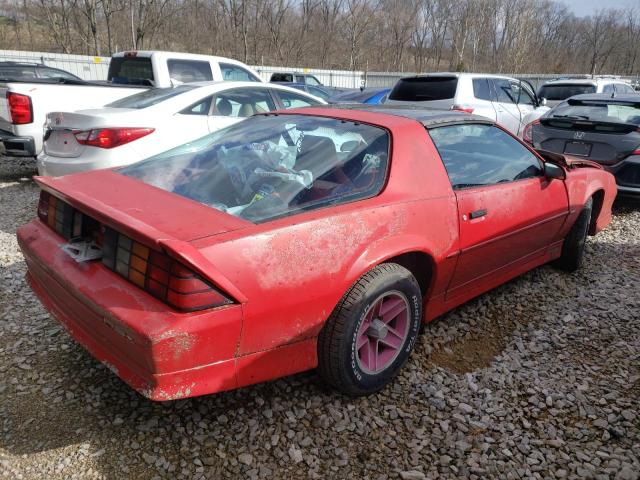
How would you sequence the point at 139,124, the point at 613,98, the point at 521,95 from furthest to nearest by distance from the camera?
the point at 521,95 → the point at 613,98 → the point at 139,124

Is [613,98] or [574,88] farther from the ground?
[574,88]

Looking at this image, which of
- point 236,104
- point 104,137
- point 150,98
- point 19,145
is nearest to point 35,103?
point 19,145

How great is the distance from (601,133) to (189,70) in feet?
20.9

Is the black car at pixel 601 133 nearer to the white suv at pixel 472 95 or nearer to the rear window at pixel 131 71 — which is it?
the white suv at pixel 472 95

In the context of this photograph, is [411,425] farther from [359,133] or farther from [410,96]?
[410,96]

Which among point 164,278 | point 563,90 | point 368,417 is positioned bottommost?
point 368,417

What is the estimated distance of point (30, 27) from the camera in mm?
36188

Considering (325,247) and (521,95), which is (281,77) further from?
(325,247)


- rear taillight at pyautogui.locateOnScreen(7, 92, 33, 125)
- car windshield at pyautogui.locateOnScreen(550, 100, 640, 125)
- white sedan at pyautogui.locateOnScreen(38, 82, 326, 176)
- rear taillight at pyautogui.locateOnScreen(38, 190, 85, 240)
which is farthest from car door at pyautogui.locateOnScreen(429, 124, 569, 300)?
rear taillight at pyautogui.locateOnScreen(7, 92, 33, 125)

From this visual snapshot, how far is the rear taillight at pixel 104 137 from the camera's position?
464cm

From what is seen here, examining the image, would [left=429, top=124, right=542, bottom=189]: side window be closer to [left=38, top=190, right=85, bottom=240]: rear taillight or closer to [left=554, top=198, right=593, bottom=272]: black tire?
[left=554, top=198, right=593, bottom=272]: black tire

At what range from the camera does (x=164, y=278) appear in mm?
1814

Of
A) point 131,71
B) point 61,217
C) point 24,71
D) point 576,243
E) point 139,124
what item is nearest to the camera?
point 61,217

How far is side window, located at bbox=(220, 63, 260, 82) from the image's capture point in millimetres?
8562
